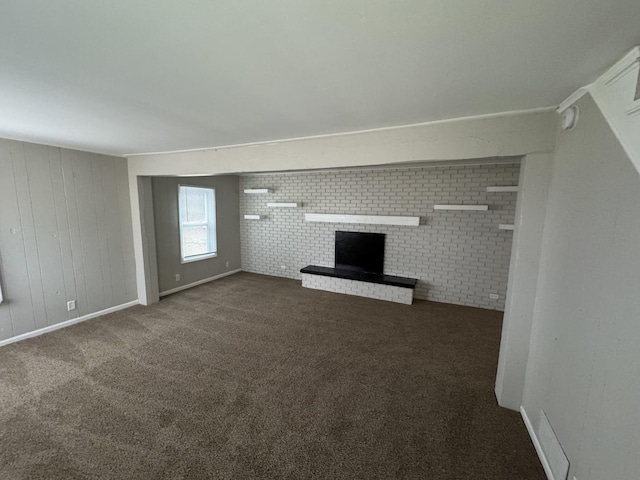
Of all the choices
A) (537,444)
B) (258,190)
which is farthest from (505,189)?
(258,190)

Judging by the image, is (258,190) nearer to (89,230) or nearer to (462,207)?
(89,230)

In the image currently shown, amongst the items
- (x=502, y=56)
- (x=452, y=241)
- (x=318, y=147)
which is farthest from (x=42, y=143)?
(x=452, y=241)

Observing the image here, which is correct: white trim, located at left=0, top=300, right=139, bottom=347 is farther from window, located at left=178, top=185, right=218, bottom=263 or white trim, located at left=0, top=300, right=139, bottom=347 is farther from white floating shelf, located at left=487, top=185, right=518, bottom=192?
white floating shelf, located at left=487, top=185, right=518, bottom=192

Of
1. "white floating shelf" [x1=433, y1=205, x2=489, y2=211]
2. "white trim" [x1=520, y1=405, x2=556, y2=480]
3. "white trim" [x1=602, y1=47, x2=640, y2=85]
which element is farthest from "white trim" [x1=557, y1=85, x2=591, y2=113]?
"white floating shelf" [x1=433, y1=205, x2=489, y2=211]

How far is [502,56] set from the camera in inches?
43.7

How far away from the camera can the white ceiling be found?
85cm

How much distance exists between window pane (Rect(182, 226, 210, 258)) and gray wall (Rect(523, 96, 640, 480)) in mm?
5354

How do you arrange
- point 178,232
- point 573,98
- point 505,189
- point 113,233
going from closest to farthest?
point 573,98, point 505,189, point 113,233, point 178,232

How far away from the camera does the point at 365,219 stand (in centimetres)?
474

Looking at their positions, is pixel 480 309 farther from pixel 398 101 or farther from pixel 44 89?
pixel 44 89

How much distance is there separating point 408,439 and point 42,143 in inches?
191

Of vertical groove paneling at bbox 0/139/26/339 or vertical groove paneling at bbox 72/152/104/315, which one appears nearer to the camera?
vertical groove paneling at bbox 0/139/26/339

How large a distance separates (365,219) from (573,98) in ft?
10.9

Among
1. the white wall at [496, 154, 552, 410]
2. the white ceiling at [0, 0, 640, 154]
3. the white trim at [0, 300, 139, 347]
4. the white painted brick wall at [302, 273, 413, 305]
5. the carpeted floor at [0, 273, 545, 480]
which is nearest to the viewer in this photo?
the white ceiling at [0, 0, 640, 154]
